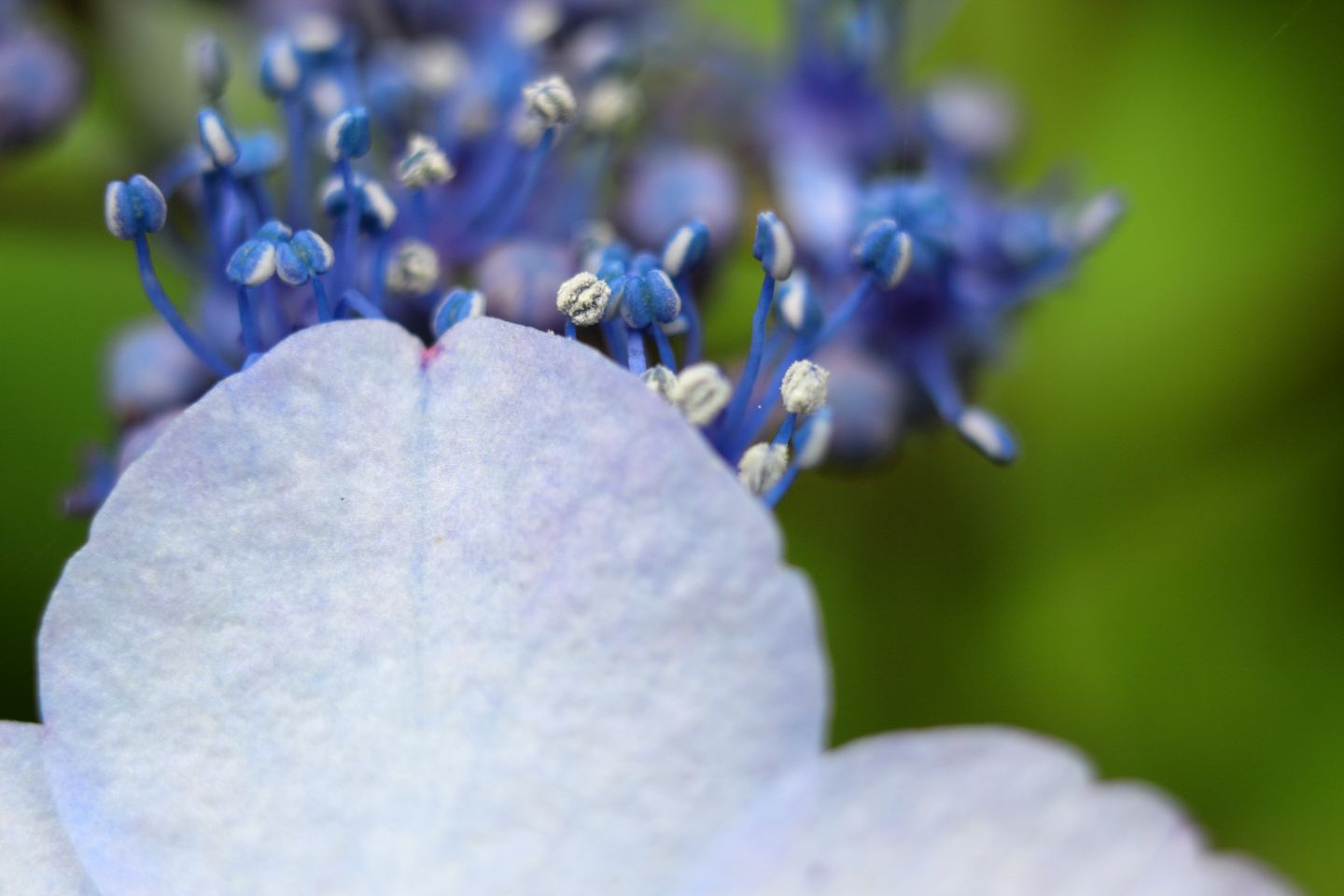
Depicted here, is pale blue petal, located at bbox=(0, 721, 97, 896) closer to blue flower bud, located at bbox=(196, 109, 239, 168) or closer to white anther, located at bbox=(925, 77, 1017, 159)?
blue flower bud, located at bbox=(196, 109, 239, 168)

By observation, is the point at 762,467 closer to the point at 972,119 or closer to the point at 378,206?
the point at 378,206

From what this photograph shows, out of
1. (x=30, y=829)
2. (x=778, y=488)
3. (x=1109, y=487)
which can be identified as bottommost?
(x=1109, y=487)

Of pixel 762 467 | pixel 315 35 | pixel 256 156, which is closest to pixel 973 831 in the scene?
pixel 762 467

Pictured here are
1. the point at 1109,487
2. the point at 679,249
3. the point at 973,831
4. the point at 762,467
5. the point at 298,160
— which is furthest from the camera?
the point at 1109,487

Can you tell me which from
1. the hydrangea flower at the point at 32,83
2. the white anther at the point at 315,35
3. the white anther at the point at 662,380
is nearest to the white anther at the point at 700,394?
the white anther at the point at 662,380

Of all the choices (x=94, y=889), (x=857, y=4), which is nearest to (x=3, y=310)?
(x=857, y=4)

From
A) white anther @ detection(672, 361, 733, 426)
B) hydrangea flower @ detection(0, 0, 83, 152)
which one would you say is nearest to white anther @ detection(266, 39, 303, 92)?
hydrangea flower @ detection(0, 0, 83, 152)
